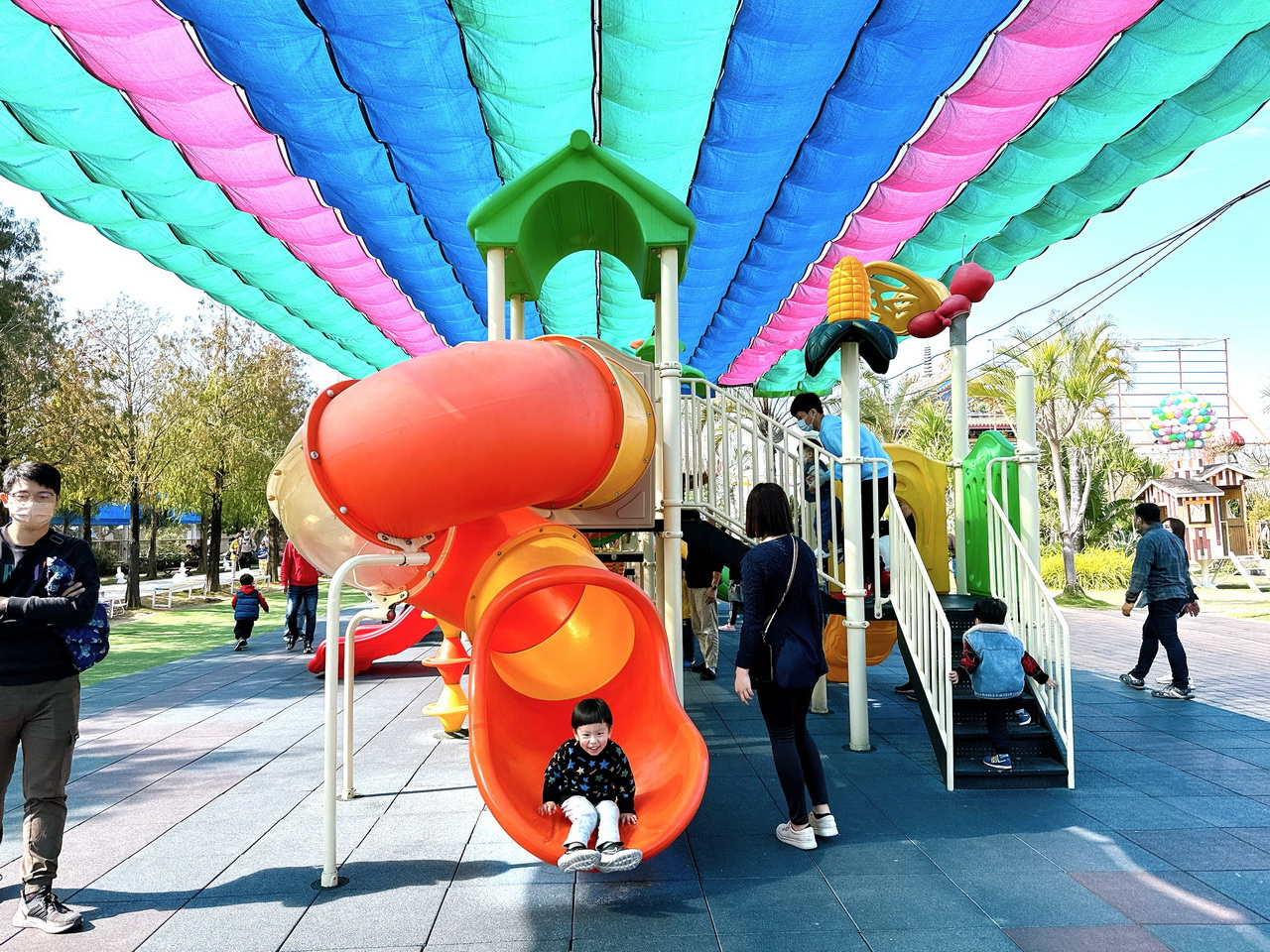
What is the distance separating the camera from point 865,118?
556 centimetres

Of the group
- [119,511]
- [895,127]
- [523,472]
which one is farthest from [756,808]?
[119,511]

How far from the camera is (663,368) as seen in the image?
17.9 ft

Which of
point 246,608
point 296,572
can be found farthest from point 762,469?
point 246,608

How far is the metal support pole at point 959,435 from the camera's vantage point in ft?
24.1

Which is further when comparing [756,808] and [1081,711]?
[1081,711]

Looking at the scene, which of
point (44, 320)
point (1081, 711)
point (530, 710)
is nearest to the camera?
point (530, 710)

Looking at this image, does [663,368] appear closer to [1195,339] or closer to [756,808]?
[756,808]

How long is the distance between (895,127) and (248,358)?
2196cm

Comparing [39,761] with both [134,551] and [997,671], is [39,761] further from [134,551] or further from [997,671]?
[134,551]

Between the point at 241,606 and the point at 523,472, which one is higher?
the point at 523,472

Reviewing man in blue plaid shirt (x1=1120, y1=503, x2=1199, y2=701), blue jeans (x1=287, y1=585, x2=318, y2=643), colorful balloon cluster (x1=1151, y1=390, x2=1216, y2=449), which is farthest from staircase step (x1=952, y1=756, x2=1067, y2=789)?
colorful balloon cluster (x1=1151, y1=390, x2=1216, y2=449)

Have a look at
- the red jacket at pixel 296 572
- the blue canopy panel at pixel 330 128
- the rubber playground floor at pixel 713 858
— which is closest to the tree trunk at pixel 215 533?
the red jacket at pixel 296 572

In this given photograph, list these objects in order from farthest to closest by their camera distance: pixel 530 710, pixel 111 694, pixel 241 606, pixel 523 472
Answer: pixel 241 606
pixel 111 694
pixel 530 710
pixel 523 472

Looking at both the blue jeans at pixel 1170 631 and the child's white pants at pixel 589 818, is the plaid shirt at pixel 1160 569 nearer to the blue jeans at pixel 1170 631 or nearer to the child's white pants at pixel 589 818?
the blue jeans at pixel 1170 631
